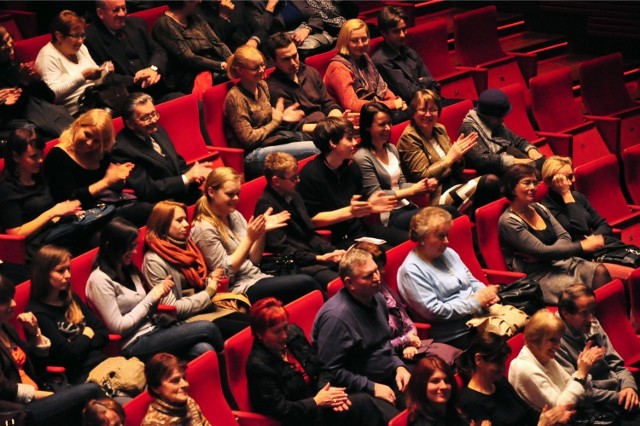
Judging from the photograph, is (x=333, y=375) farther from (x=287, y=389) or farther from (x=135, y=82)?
(x=135, y=82)

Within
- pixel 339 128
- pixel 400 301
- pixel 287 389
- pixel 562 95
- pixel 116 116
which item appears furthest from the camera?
pixel 562 95

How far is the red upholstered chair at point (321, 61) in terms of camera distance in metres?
4.83

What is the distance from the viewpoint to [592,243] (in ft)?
13.4

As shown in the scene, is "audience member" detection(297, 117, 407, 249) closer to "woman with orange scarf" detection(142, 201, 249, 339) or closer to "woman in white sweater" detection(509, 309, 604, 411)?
"woman with orange scarf" detection(142, 201, 249, 339)

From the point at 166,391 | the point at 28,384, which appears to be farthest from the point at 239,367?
the point at 28,384

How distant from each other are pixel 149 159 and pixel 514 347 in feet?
4.05

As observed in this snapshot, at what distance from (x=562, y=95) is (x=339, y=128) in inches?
61.0

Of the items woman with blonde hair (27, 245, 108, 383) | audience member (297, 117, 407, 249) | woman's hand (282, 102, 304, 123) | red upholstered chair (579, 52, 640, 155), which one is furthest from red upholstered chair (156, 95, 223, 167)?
red upholstered chair (579, 52, 640, 155)

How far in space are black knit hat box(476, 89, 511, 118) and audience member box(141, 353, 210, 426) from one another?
2.00 meters

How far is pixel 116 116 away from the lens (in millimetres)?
4195

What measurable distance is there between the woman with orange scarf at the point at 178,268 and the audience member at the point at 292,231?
35 centimetres

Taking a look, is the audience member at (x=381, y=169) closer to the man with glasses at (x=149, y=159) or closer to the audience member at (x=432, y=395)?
the man with glasses at (x=149, y=159)

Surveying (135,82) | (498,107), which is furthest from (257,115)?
(498,107)

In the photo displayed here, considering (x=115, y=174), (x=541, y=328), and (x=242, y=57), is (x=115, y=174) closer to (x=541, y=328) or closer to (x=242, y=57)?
(x=242, y=57)
